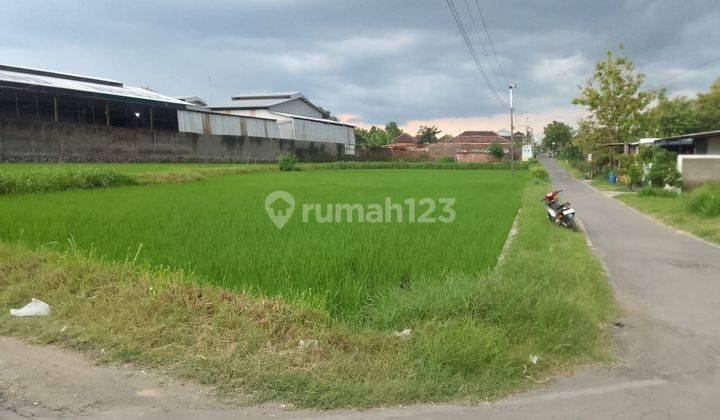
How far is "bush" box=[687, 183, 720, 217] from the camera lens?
10.8 meters

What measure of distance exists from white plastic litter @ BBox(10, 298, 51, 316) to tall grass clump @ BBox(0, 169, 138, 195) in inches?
384

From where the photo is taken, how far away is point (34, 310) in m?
3.99

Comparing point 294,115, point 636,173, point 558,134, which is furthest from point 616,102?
point 558,134

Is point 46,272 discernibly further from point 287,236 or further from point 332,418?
point 332,418

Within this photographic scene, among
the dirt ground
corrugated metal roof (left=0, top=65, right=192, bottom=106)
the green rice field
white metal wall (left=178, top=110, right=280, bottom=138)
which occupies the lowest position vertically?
the dirt ground

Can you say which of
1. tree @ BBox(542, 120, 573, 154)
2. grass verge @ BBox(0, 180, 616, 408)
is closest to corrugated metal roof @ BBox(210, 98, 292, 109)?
grass verge @ BBox(0, 180, 616, 408)

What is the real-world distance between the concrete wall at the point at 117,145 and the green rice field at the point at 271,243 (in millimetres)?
10269

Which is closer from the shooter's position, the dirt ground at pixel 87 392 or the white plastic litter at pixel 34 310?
the dirt ground at pixel 87 392

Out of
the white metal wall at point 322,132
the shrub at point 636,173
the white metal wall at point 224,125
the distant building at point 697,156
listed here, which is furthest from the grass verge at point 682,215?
the white metal wall at point 322,132

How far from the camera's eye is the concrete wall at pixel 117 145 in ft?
61.3

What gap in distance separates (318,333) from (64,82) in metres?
28.3

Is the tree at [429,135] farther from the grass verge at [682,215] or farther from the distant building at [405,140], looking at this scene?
the grass verge at [682,215]

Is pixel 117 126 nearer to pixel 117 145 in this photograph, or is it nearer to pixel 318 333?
pixel 117 145

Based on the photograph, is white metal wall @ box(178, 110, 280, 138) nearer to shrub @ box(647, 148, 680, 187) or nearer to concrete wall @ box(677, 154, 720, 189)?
shrub @ box(647, 148, 680, 187)
